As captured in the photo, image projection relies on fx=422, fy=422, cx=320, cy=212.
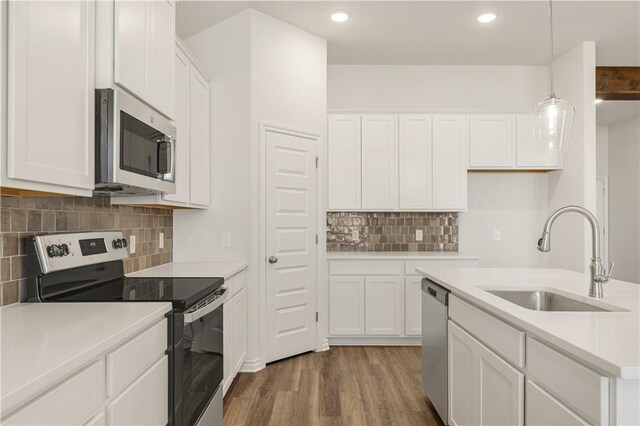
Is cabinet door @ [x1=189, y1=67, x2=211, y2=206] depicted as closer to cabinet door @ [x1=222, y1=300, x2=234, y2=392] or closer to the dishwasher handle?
cabinet door @ [x1=222, y1=300, x2=234, y2=392]

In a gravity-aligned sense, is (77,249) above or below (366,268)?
above

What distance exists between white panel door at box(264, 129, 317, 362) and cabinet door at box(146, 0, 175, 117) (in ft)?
4.34

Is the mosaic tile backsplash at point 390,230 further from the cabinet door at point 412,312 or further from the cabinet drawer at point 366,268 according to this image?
the cabinet door at point 412,312

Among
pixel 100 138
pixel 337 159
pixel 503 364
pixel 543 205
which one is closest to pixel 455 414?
pixel 503 364

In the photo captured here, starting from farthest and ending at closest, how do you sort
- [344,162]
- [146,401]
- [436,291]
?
[344,162] < [436,291] < [146,401]

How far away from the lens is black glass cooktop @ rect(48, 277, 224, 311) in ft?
5.91

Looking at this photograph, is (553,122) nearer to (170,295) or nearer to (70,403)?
(170,295)

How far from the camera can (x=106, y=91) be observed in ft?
5.57

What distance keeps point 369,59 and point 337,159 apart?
47.4 inches

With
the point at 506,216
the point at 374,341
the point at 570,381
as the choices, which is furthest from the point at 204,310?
the point at 506,216

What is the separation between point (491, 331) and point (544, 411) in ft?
1.38

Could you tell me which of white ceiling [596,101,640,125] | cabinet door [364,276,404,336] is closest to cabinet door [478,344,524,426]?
cabinet door [364,276,404,336]

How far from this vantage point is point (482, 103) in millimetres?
4820

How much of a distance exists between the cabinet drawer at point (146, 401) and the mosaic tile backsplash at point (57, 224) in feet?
2.19
